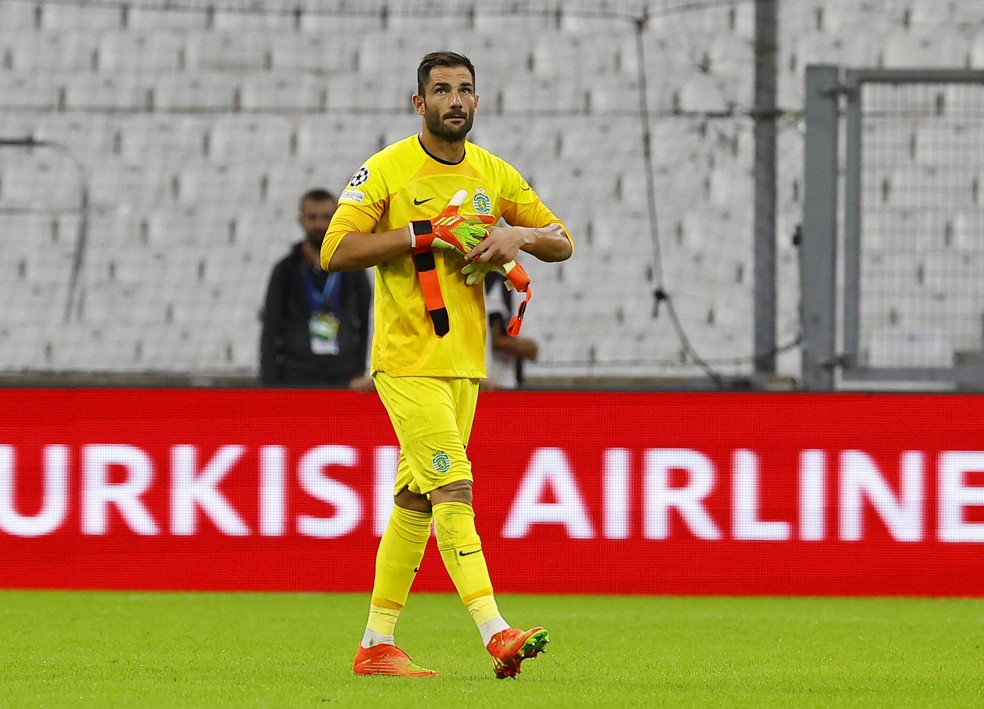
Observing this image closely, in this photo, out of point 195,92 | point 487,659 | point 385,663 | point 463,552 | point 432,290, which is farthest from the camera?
point 195,92

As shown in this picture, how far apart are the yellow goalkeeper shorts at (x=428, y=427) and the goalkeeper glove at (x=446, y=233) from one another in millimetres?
397

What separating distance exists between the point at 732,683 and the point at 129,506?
3.66 metres

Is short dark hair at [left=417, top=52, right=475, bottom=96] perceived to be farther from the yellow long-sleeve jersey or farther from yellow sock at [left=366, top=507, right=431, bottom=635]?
yellow sock at [left=366, top=507, right=431, bottom=635]

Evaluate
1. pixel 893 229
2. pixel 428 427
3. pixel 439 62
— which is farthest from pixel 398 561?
pixel 893 229

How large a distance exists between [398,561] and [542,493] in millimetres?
2656

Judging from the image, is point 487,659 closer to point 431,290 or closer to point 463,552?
point 463,552

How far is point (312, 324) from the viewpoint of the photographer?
26.9 feet

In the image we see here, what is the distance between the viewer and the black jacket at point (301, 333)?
8.12 m

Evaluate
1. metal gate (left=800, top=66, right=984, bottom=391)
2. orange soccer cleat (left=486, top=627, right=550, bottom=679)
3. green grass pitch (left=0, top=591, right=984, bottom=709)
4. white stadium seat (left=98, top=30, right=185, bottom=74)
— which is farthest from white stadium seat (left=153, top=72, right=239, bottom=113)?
orange soccer cleat (left=486, top=627, right=550, bottom=679)

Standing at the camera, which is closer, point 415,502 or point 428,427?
point 428,427

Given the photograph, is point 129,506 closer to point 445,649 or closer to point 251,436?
point 251,436

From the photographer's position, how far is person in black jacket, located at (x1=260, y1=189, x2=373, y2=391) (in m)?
8.12

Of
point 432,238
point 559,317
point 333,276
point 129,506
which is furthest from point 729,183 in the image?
point 432,238

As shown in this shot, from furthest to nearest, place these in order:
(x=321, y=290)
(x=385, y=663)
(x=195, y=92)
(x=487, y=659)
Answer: (x=195, y=92) < (x=321, y=290) < (x=487, y=659) < (x=385, y=663)
